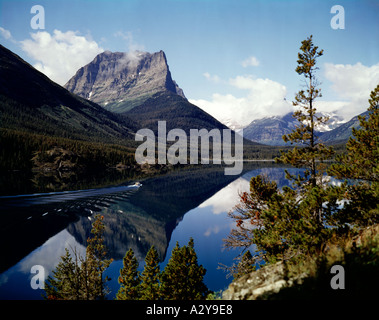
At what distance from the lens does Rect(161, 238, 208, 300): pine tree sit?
2206cm

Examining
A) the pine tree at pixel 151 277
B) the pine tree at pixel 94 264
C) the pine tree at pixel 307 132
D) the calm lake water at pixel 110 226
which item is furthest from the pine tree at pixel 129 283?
the pine tree at pixel 307 132

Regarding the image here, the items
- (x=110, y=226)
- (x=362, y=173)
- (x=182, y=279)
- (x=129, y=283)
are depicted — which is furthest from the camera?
(x=110, y=226)

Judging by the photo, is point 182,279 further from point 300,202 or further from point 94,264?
point 300,202

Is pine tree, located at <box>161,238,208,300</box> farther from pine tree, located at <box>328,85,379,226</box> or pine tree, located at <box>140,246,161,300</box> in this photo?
pine tree, located at <box>328,85,379,226</box>

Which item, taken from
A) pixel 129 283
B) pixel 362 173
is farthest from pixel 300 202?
pixel 129 283

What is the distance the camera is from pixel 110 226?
5881 centimetres

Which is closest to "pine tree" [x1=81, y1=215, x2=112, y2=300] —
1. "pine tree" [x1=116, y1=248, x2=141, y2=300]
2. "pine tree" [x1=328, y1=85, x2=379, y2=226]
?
"pine tree" [x1=116, y1=248, x2=141, y2=300]

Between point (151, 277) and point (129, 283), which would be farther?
point (151, 277)

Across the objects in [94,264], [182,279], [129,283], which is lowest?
[129,283]

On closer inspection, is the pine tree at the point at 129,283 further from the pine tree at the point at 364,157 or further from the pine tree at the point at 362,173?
the pine tree at the point at 364,157

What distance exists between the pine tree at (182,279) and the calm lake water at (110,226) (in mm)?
6462

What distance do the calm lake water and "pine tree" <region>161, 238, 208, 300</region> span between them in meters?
6.46

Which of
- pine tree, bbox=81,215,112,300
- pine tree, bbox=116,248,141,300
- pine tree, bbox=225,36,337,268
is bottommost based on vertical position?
pine tree, bbox=116,248,141,300

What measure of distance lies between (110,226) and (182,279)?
41160mm
